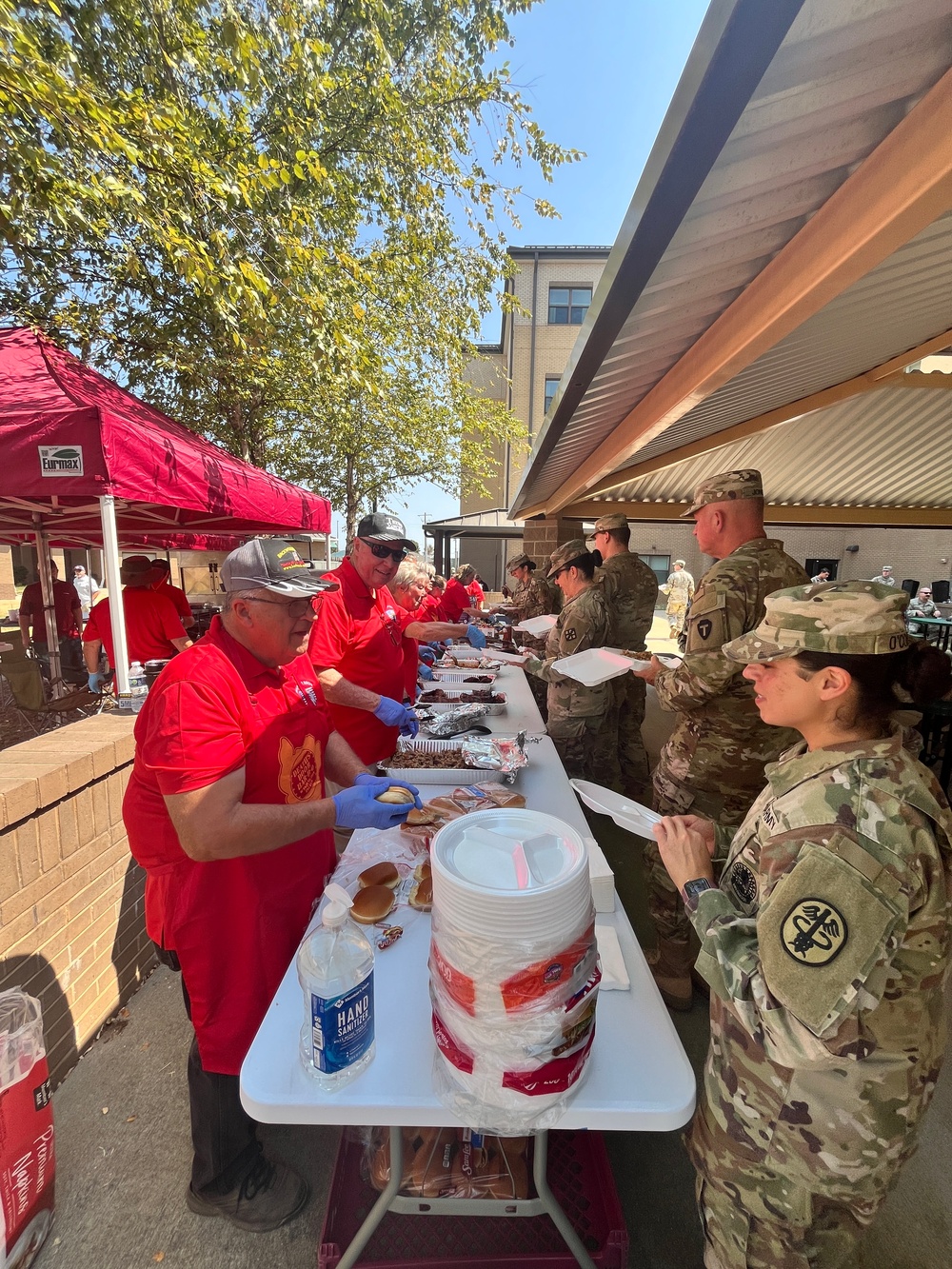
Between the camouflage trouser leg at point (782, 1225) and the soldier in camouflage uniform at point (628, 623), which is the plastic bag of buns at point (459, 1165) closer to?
the camouflage trouser leg at point (782, 1225)

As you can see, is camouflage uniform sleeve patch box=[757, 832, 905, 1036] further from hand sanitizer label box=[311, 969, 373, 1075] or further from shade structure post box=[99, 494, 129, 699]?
shade structure post box=[99, 494, 129, 699]

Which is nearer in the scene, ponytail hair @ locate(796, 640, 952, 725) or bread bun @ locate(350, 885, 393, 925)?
ponytail hair @ locate(796, 640, 952, 725)

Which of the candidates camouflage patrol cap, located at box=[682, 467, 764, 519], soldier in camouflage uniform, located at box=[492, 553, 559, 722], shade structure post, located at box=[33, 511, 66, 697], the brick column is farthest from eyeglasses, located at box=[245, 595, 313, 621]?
the brick column

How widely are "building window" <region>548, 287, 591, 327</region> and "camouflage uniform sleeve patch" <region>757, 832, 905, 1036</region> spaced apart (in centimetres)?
2059

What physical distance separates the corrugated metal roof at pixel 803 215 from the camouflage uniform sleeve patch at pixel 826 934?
1379 millimetres

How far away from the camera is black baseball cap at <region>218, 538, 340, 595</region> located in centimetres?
166

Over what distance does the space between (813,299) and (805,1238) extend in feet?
7.11

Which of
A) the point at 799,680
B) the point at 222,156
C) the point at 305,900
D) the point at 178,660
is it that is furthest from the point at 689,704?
the point at 222,156

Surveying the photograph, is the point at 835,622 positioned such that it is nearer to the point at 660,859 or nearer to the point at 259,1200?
the point at 660,859

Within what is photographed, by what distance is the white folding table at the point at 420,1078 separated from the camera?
1067mm

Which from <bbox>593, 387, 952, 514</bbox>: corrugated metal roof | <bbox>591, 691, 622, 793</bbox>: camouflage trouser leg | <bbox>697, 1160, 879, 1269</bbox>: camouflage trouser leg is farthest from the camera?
<bbox>593, 387, 952, 514</bbox>: corrugated metal roof

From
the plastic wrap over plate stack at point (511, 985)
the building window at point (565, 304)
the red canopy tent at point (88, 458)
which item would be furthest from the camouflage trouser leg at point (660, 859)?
the building window at point (565, 304)

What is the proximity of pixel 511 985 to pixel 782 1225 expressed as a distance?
89 cm

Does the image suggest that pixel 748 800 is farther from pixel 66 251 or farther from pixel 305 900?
pixel 66 251
